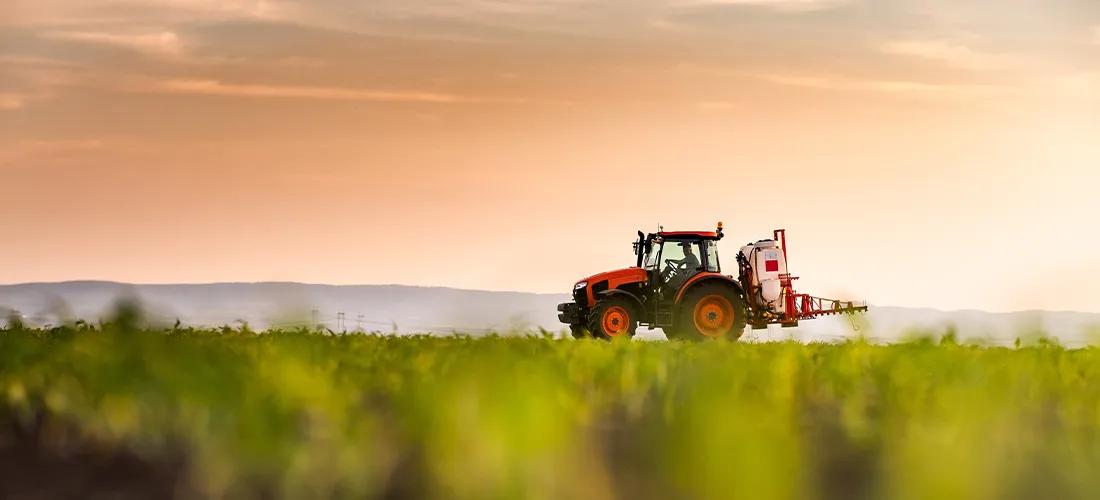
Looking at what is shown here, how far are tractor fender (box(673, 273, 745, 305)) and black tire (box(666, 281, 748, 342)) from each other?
5 cm

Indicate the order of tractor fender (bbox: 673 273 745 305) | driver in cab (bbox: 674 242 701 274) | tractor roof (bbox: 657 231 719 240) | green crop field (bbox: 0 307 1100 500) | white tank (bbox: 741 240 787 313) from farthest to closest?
white tank (bbox: 741 240 787 313), driver in cab (bbox: 674 242 701 274), tractor roof (bbox: 657 231 719 240), tractor fender (bbox: 673 273 745 305), green crop field (bbox: 0 307 1100 500)

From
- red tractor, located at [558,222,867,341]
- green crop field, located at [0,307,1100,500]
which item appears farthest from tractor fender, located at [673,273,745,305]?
green crop field, located at [0,307,1100,500]

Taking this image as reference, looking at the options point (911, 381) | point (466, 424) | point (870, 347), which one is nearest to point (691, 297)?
point (870, 347)

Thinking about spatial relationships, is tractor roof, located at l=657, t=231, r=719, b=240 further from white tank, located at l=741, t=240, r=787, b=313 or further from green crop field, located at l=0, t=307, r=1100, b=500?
green crop field, located at l=0, t=307, r=1100, b=500

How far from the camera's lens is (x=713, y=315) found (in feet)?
58.3

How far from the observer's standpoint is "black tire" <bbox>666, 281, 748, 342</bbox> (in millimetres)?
17609

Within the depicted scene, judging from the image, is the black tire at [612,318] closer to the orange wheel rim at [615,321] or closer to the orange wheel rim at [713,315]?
the orange wheel rim at [615,321]

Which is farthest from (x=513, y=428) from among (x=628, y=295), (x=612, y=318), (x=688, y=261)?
(x=688, y=261)

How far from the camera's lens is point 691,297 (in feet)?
58.0

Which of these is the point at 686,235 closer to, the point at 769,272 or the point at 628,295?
the point at 628,295

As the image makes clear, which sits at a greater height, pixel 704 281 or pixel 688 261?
pixel 688 261

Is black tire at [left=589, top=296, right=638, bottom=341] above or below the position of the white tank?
below

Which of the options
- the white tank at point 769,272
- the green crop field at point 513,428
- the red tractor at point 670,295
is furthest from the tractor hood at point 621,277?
the green crop field at point 513,428

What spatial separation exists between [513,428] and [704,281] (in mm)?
14843
